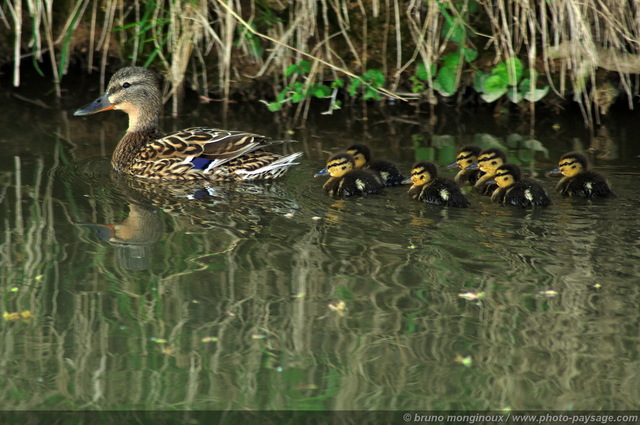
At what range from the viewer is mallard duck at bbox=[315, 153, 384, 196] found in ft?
17.3

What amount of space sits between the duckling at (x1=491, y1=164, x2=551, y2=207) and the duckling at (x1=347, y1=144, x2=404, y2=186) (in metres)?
0.63

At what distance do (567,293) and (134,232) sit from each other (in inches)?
86.8

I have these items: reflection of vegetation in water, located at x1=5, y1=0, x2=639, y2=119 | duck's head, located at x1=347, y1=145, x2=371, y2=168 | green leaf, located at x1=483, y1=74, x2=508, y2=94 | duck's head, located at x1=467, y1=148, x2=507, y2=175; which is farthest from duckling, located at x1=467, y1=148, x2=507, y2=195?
green leaf, located at x1=483, y1=74, x2=508, y2=94

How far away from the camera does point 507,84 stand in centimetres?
683

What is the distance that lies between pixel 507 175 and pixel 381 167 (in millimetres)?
802

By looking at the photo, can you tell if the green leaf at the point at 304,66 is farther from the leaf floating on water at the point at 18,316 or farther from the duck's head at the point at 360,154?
the leaf floating on water at the point at 18,316

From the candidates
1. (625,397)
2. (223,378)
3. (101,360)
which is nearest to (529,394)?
(625,397)

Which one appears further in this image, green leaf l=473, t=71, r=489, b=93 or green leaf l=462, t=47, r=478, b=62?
green leaf l=473, t=71, r=489, b=93

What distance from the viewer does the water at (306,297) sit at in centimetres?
324

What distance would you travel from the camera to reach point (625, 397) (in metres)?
3.15

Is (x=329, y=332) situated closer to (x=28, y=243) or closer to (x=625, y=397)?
(x=625, y=397)

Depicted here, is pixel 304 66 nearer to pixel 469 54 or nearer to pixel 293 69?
pixel 293 69

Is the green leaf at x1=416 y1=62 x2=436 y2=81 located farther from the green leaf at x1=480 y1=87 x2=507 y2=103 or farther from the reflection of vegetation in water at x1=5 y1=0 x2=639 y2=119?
the green leaf at x1=480 y1=87 x2=507 y2=103

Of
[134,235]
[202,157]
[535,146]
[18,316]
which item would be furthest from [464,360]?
[535,146]
